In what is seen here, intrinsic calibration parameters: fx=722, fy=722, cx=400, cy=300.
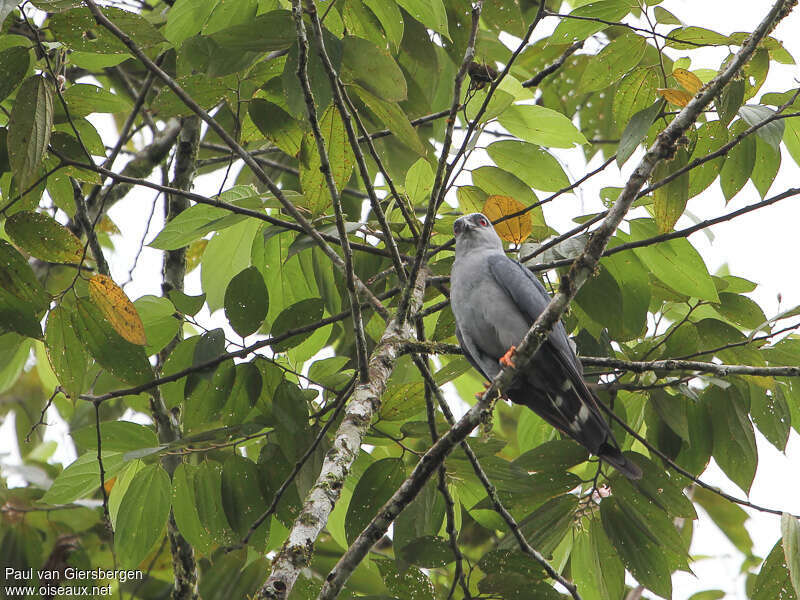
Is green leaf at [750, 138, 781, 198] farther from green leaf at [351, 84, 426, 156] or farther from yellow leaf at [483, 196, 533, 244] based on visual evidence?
green leaf at [351, 84, 426, 156]

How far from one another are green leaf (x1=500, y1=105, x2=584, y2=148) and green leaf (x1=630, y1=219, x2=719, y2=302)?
1.99 ft

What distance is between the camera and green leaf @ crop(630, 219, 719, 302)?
333 cm

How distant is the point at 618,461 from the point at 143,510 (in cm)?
216

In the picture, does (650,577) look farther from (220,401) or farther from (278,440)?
(220,401)

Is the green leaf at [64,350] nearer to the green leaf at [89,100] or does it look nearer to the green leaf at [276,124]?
the green leaf at [89,100]

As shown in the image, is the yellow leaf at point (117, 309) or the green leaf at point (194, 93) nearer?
the yellow leaf at point (117, 309)

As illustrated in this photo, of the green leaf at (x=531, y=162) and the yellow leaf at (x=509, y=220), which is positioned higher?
the green leaf at (x=531, y=162)

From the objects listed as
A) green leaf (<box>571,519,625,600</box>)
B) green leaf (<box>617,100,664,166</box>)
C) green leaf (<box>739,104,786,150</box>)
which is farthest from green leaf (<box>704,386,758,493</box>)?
green leaf (<box>617,100,664,166</box>)

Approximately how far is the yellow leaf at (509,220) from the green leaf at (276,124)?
93cm

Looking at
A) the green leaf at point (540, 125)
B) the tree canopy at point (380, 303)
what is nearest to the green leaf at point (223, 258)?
the tree canopy at point (380, 303)

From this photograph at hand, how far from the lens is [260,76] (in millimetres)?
3246

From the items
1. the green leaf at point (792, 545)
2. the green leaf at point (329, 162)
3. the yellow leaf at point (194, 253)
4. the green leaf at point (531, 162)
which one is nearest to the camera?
the green leaf at point (792, 545)

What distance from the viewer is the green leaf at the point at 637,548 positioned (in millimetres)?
3195

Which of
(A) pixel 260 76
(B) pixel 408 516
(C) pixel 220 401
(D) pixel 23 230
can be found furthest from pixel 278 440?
(A) pixel 260 76
